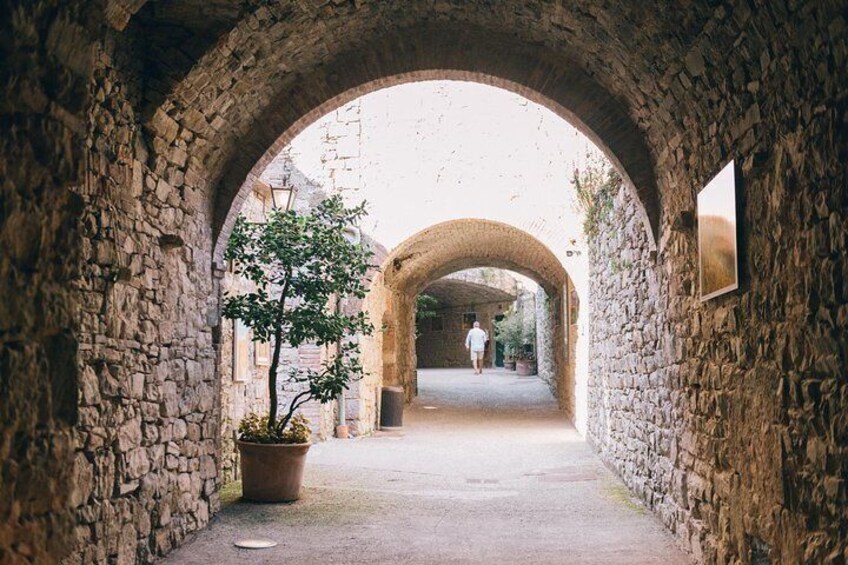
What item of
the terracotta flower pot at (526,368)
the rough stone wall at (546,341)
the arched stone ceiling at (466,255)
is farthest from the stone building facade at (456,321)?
the arched stone ceiling at (466,255)

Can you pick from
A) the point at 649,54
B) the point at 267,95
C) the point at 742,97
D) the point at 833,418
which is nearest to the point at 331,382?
the point at 267,95

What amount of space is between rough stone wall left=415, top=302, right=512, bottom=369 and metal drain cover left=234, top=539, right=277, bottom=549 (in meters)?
28.1

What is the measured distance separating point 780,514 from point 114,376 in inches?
134

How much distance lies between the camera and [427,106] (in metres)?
11.9

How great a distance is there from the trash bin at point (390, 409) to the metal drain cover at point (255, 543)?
27.1ft

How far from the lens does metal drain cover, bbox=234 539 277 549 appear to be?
18.2ft

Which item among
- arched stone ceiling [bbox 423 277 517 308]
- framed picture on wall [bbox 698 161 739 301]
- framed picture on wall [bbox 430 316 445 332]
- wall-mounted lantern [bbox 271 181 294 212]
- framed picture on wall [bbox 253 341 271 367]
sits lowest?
framed picture on wall [bbox 253 341 271 367]

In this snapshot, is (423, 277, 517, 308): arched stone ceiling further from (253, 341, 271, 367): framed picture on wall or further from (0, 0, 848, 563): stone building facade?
(0, 0, 848, 563): stone building facade

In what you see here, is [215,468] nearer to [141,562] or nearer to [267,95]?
[141,562]

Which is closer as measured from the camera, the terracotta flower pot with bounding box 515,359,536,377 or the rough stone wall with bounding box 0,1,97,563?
the rough stone wall with bounding box 0,1,97,563

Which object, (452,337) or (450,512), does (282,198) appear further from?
(452,337)

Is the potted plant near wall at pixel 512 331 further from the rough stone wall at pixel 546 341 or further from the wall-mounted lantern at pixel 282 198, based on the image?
the wall-mounted lantern at pixel 282 198

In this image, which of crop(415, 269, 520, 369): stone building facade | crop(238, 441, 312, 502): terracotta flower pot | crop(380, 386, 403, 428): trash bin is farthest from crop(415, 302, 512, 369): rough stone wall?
crop(238, 441, 312, 502): terracotta flower pot

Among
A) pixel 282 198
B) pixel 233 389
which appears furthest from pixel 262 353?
pixel 282 198
